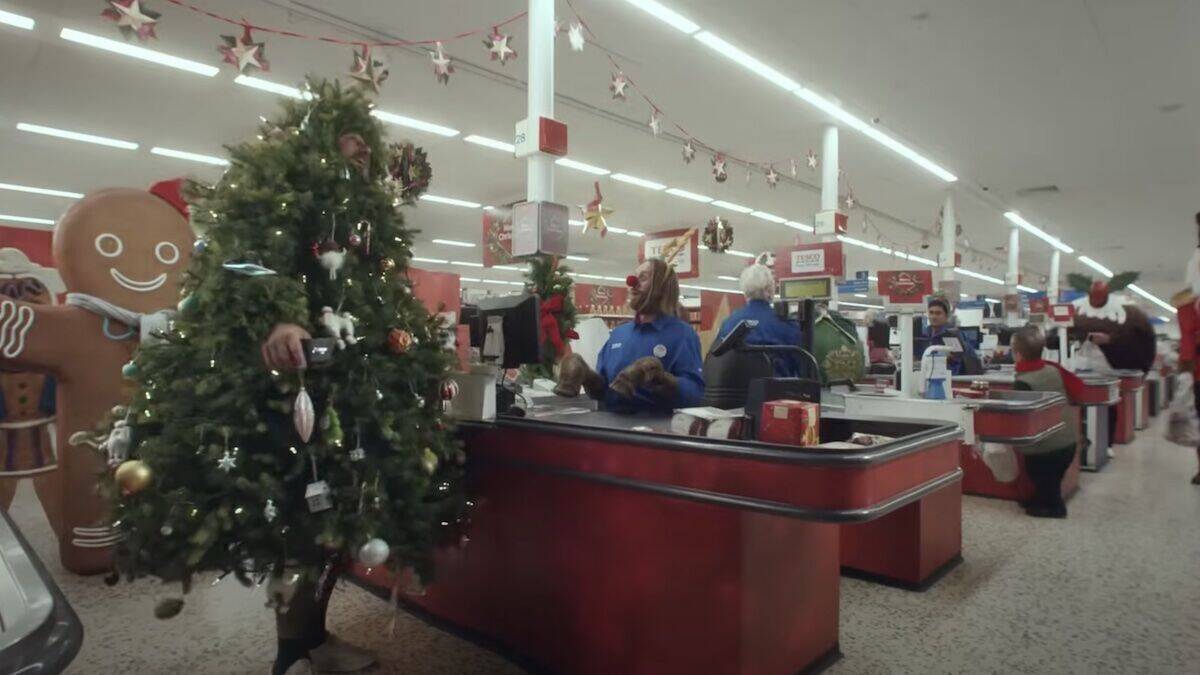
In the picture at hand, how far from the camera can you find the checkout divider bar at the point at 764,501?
163 centimetres

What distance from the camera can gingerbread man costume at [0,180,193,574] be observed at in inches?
130

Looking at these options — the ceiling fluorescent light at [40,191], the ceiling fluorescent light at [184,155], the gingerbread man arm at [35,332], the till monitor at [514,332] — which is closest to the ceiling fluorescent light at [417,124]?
the ceiling fluorescent light at [184,155]

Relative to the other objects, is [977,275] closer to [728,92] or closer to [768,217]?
[768,217]

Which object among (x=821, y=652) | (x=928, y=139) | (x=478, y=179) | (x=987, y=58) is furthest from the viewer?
(x=478, y=179)

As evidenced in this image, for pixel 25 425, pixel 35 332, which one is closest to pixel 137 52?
pixel 25 425

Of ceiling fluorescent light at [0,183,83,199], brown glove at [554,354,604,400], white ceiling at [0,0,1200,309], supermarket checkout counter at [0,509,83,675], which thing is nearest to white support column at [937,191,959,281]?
white ceiling at [0,0,1200,309]

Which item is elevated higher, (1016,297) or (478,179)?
(478,179)

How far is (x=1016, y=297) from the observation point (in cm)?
1121

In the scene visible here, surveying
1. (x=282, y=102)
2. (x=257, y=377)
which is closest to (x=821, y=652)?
(x=257, y=377)

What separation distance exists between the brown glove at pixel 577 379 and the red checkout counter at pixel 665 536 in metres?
0.24

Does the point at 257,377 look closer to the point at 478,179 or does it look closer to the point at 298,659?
the point at 298,659

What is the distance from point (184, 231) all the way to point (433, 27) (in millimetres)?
2931

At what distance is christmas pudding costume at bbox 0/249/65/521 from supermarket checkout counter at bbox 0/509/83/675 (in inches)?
133

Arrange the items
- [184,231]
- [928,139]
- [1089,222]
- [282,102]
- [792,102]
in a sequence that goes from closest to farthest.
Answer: [282,102], [184,231], [792,102], [928,139], [1089,222]
